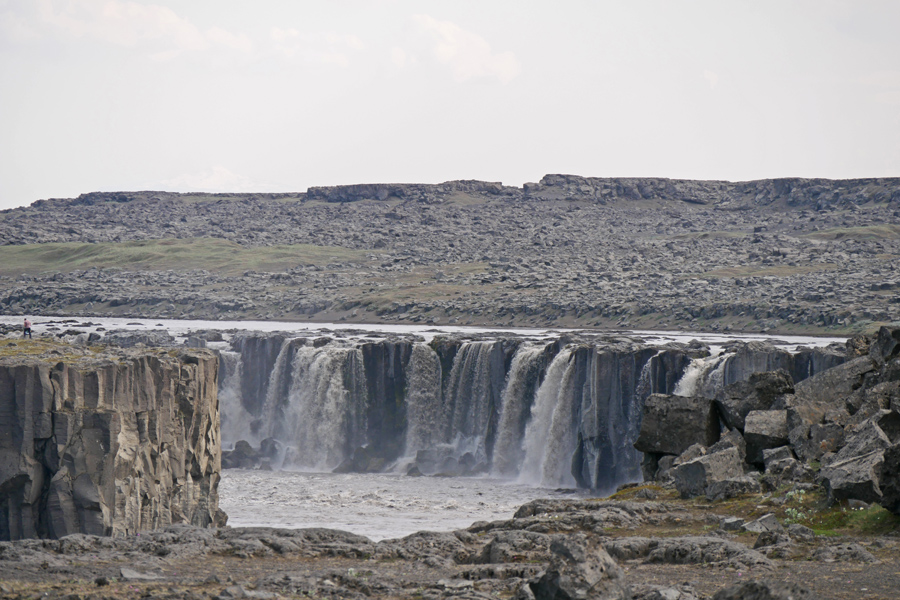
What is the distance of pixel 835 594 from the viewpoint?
43.4ft

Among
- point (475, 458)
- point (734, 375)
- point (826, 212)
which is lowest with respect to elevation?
point (475, 458)

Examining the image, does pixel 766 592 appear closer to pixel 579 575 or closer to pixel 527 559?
pixel 579 575

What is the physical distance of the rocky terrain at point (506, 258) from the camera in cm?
8838

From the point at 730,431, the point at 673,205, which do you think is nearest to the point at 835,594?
the point at 730,431

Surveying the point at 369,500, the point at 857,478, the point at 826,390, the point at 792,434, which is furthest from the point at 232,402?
the point at 857,478

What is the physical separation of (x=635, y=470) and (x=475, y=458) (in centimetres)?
1104

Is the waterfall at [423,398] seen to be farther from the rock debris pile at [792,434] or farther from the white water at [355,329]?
Answer: the rock debris pile at [792,434]

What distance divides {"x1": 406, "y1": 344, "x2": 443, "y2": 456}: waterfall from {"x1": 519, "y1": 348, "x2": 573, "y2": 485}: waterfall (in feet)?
21.4

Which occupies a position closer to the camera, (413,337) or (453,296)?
(413,337)

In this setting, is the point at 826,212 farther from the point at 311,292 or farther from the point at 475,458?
the point at 475,458

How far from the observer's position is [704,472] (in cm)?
2212

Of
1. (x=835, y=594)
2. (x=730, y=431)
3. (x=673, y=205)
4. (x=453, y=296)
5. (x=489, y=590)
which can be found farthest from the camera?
(x=673, y=205)

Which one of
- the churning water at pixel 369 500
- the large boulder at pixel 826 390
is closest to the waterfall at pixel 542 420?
A: the churning water at pixel 369 500

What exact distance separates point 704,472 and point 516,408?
3390cm
